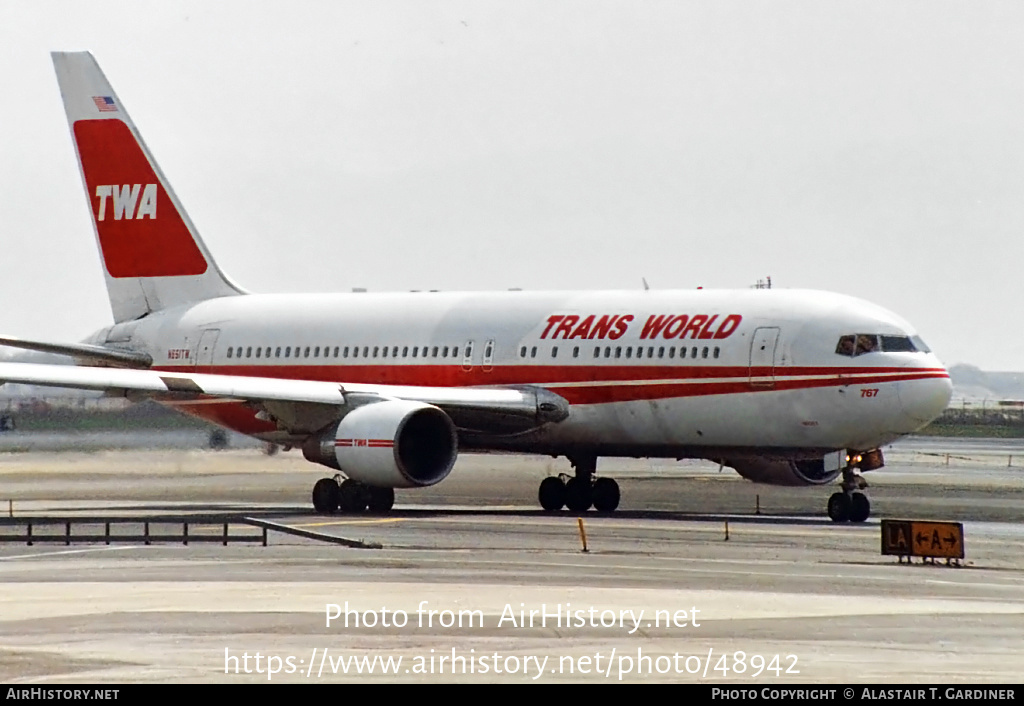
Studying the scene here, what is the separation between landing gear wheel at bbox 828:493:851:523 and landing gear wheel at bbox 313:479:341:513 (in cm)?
929

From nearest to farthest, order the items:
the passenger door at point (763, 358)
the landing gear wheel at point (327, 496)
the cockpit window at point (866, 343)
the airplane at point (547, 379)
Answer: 1. the cockpit window at point (866, 343)
2. the airplane at point (547, 379)
3. the passenger door at point (763, 358)
4. the landing gear wheel at point (327, 496)

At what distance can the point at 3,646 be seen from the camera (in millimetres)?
16578

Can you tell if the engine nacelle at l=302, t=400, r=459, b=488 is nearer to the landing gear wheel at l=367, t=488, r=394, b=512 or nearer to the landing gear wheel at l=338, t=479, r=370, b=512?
the landing gear wheel at l=338, t=479, r=370, b=512

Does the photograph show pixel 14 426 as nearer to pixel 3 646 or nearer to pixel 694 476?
pixel 694 476

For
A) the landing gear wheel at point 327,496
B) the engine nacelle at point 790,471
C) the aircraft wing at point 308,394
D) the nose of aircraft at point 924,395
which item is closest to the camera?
the nose of aircraft at point 924,395

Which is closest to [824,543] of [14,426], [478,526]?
[478,526]

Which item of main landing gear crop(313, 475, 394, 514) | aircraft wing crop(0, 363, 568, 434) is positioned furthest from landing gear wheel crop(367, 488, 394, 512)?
aircraft wing crop(0, 363, 568, 434)

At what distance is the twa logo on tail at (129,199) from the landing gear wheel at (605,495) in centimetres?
1333

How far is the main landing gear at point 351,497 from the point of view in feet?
117

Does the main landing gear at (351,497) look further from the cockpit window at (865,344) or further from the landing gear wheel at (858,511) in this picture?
the cockpit window at (865,344)

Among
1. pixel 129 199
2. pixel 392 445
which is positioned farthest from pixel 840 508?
pixel 129 199

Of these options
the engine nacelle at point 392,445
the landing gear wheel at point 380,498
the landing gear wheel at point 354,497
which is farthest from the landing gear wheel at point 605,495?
the landing gear wheel at point 354,497

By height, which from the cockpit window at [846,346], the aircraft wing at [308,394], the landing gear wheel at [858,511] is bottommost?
the landing gear wheel at [858,511]

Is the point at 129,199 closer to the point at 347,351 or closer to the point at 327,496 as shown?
the point at 347,351
